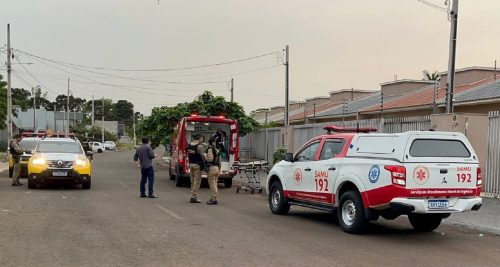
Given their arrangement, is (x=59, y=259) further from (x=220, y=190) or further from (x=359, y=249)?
(x=220, y=190)

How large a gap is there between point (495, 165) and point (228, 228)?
348 inches

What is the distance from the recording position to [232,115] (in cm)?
3033

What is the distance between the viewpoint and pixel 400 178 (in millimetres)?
8945

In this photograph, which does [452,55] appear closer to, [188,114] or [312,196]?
[312,196]

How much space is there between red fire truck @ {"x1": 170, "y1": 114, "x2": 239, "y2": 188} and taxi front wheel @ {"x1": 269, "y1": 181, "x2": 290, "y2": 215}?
697 cm

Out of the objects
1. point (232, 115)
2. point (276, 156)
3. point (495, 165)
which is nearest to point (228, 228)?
point (495, 165)

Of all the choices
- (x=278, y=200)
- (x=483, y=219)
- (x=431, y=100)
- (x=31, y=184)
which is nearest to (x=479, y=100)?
(x=431, y=100)

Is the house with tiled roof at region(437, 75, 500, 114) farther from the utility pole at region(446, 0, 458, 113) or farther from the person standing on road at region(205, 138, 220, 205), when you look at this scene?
the person standing on road at region(205, 138, 220, 205)

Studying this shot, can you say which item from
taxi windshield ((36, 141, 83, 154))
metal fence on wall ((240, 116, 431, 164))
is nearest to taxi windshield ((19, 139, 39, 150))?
taxi windshield ((36, 141, 83, 154))

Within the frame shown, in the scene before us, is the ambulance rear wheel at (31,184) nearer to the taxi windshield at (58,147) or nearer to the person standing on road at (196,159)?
the taxi windshield at (58,147)

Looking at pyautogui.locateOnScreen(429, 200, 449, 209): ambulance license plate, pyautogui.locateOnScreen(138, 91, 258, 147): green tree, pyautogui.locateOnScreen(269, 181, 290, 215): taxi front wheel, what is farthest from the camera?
pyautogui.locateOnScreen(138, 91, 258, 147): green tree

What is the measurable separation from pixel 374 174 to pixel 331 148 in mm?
1756

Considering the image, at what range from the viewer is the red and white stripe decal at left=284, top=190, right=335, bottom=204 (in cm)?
1069

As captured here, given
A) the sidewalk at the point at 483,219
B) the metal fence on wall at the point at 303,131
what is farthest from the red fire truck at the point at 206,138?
the sidewalk at the point at 483,219
